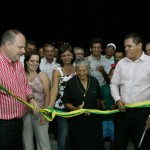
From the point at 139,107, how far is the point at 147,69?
482 mm

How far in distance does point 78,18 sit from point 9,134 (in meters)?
9.71

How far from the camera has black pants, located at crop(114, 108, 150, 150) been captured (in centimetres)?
377

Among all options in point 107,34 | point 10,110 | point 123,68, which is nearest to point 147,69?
point 123,68

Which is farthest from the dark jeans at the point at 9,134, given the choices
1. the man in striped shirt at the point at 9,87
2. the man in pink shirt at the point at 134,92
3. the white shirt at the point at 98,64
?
the white shirt at the point at 98,64

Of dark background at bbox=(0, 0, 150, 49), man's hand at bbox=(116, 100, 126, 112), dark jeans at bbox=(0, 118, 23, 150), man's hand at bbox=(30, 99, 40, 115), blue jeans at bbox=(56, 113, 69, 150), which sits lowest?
blue jeans at bbox=(56, 113, 69, 150)

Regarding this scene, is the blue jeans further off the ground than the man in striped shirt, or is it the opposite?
the man in striped shirt

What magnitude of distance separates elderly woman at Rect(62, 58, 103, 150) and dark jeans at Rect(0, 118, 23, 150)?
2.99 ft

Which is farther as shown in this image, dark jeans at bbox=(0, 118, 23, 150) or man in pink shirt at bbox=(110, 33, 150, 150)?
man in pink shirt at bbox=(110, 33, 150, 150)

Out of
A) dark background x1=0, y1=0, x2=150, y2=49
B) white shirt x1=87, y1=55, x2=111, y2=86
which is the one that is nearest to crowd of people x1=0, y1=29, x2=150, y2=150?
white shirt x1=87, y1=55, x2=111, y2=86

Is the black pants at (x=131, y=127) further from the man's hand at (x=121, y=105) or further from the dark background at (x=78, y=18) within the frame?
the dark background at (x=78, y=18)

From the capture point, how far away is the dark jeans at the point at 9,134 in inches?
127

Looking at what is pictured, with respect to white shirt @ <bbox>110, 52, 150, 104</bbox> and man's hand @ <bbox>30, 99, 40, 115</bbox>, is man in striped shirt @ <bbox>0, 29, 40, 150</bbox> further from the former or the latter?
Result: white shirt @ <bbox>110, 52, 150, 104</bbox>

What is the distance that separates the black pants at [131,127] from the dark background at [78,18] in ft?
23.2

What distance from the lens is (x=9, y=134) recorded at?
3246mm
